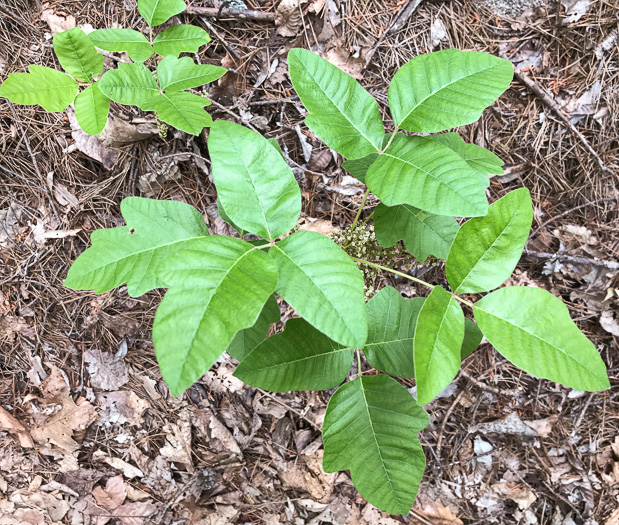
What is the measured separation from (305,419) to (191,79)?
2.03 metres

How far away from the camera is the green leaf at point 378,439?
1.43 meters

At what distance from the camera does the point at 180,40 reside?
6.25 ft

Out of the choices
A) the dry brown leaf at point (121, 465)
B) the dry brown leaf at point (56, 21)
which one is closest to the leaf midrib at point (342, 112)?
the dry brown leaf at point (56, 21)

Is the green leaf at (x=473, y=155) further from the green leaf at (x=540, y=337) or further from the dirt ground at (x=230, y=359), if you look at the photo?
the dirt ground at (x=230, y=359)

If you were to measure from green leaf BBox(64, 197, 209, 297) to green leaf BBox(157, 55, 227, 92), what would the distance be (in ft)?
2.12

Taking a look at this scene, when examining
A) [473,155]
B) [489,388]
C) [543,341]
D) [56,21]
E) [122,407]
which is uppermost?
[56,21]

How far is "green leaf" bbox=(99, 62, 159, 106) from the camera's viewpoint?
1.68m

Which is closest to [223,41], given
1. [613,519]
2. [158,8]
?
[158,8]

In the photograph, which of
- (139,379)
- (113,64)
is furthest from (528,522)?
(113,64)

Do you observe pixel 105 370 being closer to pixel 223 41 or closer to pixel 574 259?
pixel 223 41

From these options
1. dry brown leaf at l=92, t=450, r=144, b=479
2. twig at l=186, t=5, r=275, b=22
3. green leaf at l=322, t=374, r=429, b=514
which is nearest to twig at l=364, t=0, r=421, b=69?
twig at l=186, t=5, r=275, b=22

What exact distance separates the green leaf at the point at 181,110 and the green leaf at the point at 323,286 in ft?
2.75

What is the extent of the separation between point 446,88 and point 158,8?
142cm

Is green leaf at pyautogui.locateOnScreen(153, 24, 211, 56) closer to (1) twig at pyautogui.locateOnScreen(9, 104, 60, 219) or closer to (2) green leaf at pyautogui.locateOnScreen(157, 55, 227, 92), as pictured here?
(2) green leaf at pyautogui.locateOnScreen(157, 55, 227, 92)
